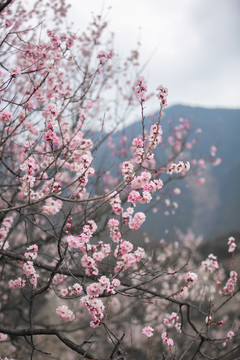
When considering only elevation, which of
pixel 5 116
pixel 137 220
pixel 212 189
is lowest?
pixel 137 220

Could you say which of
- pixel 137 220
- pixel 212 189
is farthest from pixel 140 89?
pixel 212 189

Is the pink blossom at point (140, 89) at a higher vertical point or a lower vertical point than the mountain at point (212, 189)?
lower

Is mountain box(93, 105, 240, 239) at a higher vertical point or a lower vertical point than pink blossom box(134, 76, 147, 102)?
higher

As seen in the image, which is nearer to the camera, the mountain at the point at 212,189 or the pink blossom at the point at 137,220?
the pink blossom at the point at 137,220

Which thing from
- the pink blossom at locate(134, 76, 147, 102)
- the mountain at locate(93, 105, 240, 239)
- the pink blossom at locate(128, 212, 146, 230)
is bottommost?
the pink blossom at locate(128, 212, 146, 230)

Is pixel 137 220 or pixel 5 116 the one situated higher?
pixel 5 116

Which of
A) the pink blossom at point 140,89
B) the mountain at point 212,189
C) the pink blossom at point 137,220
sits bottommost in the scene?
the pink blossom at point 137,220

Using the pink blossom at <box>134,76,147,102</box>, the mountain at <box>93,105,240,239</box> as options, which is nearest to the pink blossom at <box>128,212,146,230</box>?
the pink blossom at <box>134,76,147,102</box>

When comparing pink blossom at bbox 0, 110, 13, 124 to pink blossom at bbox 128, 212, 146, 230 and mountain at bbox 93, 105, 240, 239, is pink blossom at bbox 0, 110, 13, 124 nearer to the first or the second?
pink blossom at bbox 128, 212, 146, 230

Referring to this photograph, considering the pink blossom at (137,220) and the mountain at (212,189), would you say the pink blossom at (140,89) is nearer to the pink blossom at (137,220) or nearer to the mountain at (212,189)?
the pink blossom at (137,220)

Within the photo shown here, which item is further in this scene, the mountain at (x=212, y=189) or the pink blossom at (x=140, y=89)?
the mountain at (x=212, y=189)

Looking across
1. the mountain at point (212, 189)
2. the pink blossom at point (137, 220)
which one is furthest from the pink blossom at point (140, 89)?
the mountain at point (212, 189)

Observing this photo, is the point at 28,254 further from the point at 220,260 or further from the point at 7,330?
the point at 220,260

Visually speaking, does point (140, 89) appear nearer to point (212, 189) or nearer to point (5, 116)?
point (5, 116)
